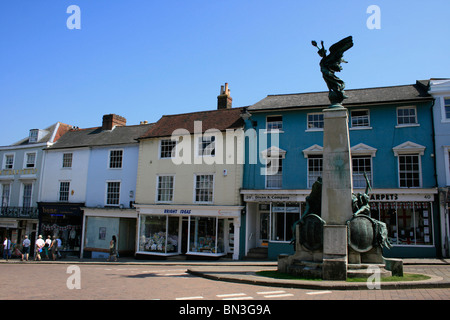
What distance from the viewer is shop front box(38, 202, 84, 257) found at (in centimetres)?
2788

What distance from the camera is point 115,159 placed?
27.7 metres

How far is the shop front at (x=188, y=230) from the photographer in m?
22.8

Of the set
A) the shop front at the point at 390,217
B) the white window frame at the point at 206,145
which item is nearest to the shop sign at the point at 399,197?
the shop front at the point at 390,217

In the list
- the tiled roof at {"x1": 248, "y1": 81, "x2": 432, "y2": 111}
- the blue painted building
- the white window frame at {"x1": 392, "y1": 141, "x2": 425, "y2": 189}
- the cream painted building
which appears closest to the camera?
the blue painted building

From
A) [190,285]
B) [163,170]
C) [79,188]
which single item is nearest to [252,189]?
[163,170]

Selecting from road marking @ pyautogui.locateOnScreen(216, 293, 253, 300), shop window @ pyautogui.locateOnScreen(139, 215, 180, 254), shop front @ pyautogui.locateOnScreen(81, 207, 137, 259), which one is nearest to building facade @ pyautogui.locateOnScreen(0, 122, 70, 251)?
shop front @ pyautogui.locateOnScreen(81, 207, 137, 259)

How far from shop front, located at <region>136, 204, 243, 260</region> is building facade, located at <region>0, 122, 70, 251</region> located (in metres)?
10.3

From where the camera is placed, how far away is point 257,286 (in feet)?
35.4

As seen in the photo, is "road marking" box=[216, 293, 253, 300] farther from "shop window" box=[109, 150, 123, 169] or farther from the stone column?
"shop window" box=[109, 150, 123, 169]

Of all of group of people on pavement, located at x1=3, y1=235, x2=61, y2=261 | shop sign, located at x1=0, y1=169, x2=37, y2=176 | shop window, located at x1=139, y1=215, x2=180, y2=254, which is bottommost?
group of people on pavement, located at x1=3, y1=235, x2=61, y2=261

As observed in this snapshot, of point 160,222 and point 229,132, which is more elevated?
point 229,132

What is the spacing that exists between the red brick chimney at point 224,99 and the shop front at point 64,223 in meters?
12.1
